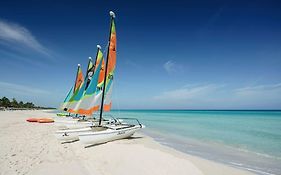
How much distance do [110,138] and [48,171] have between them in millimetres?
4956

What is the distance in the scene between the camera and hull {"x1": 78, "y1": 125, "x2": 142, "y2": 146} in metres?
8.77

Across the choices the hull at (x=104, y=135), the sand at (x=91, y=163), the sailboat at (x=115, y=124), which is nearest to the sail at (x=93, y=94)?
the sailboat at (x=115, y=124)

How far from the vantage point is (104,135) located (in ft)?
31.8

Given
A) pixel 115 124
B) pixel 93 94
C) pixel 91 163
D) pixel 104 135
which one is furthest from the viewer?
pixel 115 124

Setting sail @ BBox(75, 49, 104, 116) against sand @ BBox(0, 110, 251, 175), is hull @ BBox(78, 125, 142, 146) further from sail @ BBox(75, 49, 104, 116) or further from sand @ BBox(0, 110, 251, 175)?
sail @ BBox(75, 49, 104, 116)

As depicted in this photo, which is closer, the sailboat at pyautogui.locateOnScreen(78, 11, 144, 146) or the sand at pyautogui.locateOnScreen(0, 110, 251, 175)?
the sand at pyautogui.locateOnScreen(0, 110, 251, 175)

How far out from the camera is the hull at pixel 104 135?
8766mm

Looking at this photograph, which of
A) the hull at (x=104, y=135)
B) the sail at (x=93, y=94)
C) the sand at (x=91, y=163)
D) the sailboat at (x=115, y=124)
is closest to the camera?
the sand at (x=91, y=163)

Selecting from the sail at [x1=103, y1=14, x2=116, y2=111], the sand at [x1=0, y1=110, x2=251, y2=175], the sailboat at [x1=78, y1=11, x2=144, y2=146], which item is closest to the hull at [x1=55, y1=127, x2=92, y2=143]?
the sailboat at [x1=78, y1=11, x2=144, y2=146]

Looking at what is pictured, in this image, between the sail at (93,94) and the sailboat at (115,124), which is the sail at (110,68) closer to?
the sailboat at (115,124)

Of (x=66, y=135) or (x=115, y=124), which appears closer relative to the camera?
(x=66, y=135)

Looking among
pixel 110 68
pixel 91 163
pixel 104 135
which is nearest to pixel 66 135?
pixel 104 135

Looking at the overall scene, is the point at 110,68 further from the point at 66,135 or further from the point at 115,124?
the point at 66,135

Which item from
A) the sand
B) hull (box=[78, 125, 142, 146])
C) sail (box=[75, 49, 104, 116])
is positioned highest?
sail (box=[75, 49, 104, 116])
